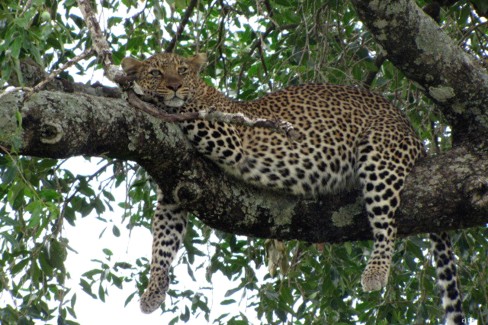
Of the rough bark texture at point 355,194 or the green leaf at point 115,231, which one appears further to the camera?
the green leaf at point 115,231

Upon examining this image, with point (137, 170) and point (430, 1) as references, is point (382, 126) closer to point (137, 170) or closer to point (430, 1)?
point (430, 1)

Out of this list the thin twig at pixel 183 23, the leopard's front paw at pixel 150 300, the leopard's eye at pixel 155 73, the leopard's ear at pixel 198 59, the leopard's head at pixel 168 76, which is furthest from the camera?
the thin twig at pixel 183 23

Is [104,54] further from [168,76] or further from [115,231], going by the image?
[115,231]

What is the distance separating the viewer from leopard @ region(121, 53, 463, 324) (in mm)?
5805

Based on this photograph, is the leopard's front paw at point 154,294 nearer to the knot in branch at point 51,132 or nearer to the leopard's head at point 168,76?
the leopard's head at point 168,76

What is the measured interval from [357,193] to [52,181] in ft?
8.20

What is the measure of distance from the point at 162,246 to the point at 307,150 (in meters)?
1.29

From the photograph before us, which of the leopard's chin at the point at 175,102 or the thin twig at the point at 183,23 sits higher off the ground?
the thin twig at the point at 183,23

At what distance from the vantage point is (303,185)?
5980 millimetres

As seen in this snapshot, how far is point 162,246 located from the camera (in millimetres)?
6336

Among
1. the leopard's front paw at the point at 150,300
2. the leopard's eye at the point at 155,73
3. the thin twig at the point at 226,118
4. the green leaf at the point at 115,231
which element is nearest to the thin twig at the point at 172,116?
the thin twig at the point at 226,118

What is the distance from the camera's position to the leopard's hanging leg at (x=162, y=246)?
20.6 ft

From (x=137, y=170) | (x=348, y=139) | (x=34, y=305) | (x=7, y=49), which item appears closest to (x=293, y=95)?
(x=348, y=139)

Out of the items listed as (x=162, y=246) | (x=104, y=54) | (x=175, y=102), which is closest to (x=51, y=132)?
(x=104, y=54)
